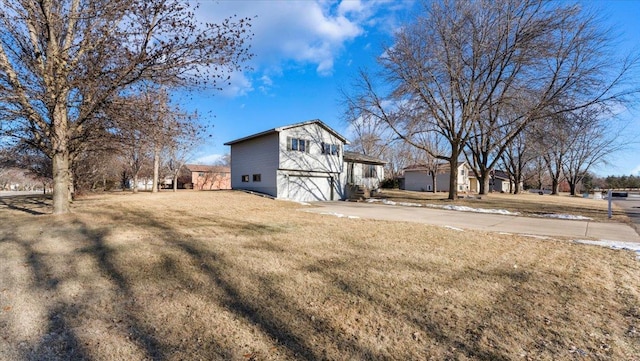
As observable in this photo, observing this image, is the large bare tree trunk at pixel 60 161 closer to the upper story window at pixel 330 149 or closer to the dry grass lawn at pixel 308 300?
the dry grass lawn at pixel 308 300

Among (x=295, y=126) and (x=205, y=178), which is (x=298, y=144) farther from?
(x=205, y=178)

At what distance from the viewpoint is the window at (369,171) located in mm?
27991

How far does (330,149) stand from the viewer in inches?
927

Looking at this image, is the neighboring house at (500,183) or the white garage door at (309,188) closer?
the white garage door at (309,188)

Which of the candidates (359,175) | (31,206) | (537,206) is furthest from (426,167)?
(31,206)

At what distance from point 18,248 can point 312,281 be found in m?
5.66

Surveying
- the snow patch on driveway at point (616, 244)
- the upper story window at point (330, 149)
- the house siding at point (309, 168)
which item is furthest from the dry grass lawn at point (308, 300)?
the upper story window at point (330, 149)

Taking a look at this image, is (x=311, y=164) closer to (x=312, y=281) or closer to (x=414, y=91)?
(x=414, y=91)

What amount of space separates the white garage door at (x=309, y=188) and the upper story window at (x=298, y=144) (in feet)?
6.44

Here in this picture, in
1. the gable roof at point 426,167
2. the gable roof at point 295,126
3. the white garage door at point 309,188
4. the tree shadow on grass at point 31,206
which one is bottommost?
the tree shadow on grass at point 31,206

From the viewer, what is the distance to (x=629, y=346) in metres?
2.92

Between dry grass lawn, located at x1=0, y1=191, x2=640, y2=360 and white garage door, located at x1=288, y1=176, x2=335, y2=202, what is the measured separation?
48.9ft

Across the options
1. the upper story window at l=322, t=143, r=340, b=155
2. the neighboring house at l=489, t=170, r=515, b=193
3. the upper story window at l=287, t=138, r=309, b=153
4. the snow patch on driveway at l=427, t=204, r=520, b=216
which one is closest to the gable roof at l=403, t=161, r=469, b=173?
the neighboring house at l=489, t=170, r=515, b=193

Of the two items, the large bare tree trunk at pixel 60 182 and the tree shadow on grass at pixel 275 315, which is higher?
the large bare tree trunk at pixel 60 182
